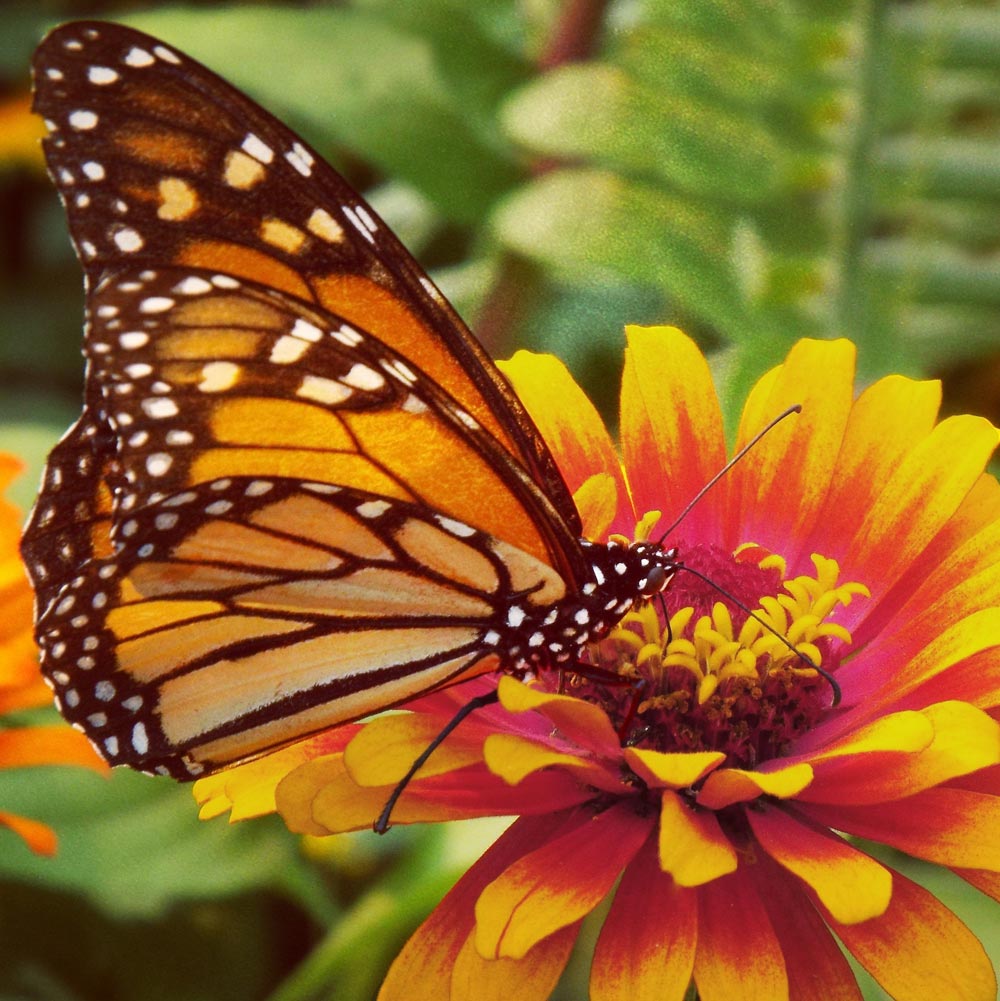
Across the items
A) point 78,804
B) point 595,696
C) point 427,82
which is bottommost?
point 78,804

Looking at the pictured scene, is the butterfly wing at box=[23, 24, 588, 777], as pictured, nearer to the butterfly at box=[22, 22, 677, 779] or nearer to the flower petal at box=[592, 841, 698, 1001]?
the butterfly at box=[22, 22, 677, 779]

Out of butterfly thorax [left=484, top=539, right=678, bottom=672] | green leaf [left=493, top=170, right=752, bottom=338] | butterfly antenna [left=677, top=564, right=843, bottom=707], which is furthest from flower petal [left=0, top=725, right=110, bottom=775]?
green leaf [left=493, top=170, right=752, bottom=338]

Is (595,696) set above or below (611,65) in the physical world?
below

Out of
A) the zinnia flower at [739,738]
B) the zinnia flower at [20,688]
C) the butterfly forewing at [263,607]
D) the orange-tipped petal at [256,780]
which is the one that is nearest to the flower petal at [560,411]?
the zinnia flower at [739,738]

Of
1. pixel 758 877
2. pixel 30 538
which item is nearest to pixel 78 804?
pixel 30 538

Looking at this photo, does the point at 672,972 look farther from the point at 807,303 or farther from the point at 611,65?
the point at 611,65

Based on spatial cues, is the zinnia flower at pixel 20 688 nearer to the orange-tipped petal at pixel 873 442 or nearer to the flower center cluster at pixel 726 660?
the flower center cluster at pixel 726 660
